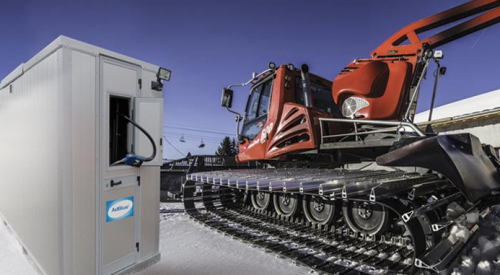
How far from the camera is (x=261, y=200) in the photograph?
241 inches

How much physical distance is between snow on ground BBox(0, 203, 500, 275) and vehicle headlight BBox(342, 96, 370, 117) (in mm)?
2051

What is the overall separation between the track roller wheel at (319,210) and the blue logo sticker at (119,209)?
9.34 feet

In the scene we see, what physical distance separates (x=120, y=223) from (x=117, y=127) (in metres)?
1.06

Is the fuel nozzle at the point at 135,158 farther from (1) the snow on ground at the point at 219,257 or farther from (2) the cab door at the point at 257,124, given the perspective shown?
(2) the cab door at the point at 257,124

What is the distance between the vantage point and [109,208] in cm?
291

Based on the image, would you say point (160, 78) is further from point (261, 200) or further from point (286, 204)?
point (261, 200)

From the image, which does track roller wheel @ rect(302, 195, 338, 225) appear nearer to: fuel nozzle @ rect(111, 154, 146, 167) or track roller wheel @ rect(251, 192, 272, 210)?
track roller wheel @ rect(251, 192, 272, 210)

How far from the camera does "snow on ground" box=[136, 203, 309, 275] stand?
3.40 metres

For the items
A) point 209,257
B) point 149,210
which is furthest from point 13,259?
point 209,257

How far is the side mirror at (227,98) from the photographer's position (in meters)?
6.11

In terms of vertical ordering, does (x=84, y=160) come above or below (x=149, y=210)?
above

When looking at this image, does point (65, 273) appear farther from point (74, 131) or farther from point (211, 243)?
point (211, 243)

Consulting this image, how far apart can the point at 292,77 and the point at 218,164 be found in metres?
3.60

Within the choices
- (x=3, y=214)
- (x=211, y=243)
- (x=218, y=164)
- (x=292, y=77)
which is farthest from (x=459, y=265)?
(x=3, y=214)
